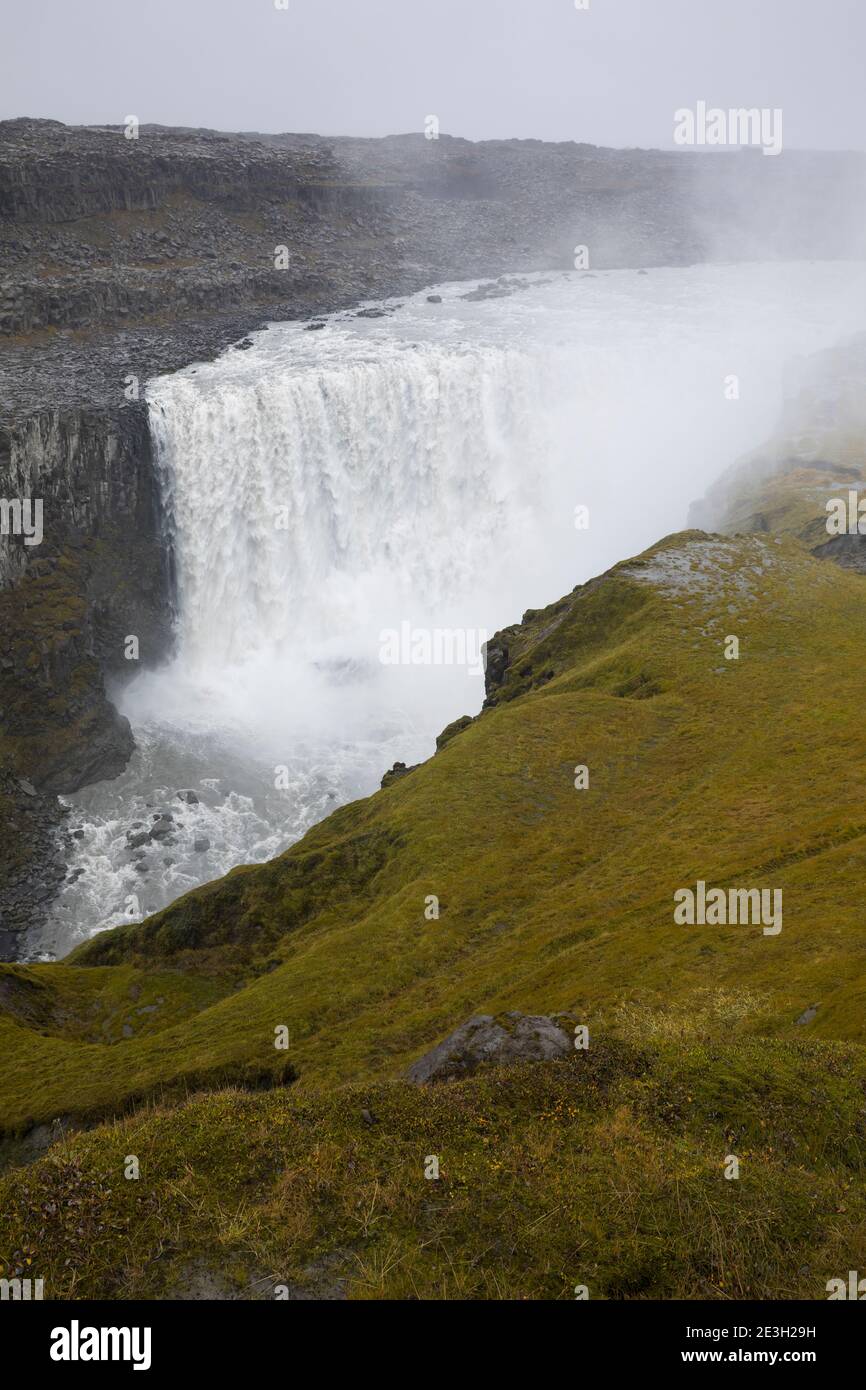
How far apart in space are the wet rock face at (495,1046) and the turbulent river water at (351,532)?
33621 mm

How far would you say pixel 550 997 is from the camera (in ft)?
73.0

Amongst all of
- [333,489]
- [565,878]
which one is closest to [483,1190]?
[565,878]

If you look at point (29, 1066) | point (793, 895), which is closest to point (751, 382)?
point (793, 895)

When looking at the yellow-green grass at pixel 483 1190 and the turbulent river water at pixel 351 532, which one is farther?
the turbulent river water at pixel 351 532

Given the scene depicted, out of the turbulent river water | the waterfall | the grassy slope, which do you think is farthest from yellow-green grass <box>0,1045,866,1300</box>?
the waterfall

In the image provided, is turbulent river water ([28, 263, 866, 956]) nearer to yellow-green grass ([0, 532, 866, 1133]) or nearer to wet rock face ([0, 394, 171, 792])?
wet rock face ([0, 394, 171, 792])

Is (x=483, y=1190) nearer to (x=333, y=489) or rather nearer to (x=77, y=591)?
(x=77, y=591)

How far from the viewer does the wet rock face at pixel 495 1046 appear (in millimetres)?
16531

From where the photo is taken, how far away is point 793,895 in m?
24.5

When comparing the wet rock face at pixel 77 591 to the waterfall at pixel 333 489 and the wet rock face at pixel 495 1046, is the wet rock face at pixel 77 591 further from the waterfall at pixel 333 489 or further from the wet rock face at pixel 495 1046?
the wet rock face at pixel 495 1046

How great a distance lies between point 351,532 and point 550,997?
2101 inches

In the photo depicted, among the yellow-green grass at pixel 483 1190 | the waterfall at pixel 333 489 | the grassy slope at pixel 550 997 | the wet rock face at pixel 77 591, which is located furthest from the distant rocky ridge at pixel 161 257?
the yellow-green grass at pixel 483 1190

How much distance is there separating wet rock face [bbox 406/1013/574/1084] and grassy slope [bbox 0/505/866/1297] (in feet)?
2.38
